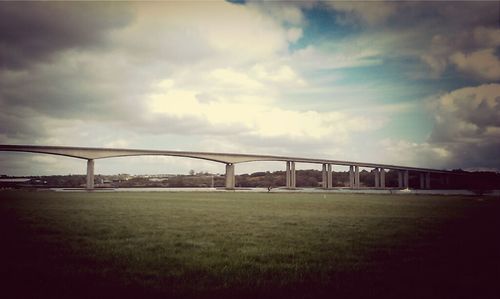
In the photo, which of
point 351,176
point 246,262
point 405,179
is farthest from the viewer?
point 405,179

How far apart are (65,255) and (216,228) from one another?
20.7ft

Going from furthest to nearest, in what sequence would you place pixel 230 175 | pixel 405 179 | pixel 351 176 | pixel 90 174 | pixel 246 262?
pixel 405 179 → pixel 351 176 → pixel 230 175 → pixel 90 174 → pixel 246 262

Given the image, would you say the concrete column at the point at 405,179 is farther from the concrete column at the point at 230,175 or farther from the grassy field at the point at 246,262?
the grassy field at the point at 246,262

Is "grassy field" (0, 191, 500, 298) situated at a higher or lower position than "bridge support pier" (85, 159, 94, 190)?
lower

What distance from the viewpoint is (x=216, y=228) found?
14.4 m

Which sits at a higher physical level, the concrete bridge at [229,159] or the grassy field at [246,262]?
the concrete bridge at [229,159]

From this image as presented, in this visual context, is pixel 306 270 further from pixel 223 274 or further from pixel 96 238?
pixel 96 238

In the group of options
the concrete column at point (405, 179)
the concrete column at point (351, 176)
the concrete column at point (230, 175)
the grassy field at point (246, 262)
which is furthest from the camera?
the concrete column at point (405, 179)

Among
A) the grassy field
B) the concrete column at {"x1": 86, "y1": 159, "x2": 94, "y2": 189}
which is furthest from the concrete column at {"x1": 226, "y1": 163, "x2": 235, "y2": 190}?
the grassy field

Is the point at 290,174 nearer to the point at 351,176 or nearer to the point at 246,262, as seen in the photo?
the point at 351,176

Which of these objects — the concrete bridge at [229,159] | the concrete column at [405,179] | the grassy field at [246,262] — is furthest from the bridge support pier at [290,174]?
the grassy field at [246,262]

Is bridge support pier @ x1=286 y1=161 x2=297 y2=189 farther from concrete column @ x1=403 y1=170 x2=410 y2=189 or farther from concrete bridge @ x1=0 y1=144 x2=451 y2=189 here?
concrete column @ x1=403 y1=170 x2=410 y2=189

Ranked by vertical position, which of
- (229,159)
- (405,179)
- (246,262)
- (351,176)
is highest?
(229,159)

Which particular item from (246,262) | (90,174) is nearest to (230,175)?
(90,174)
